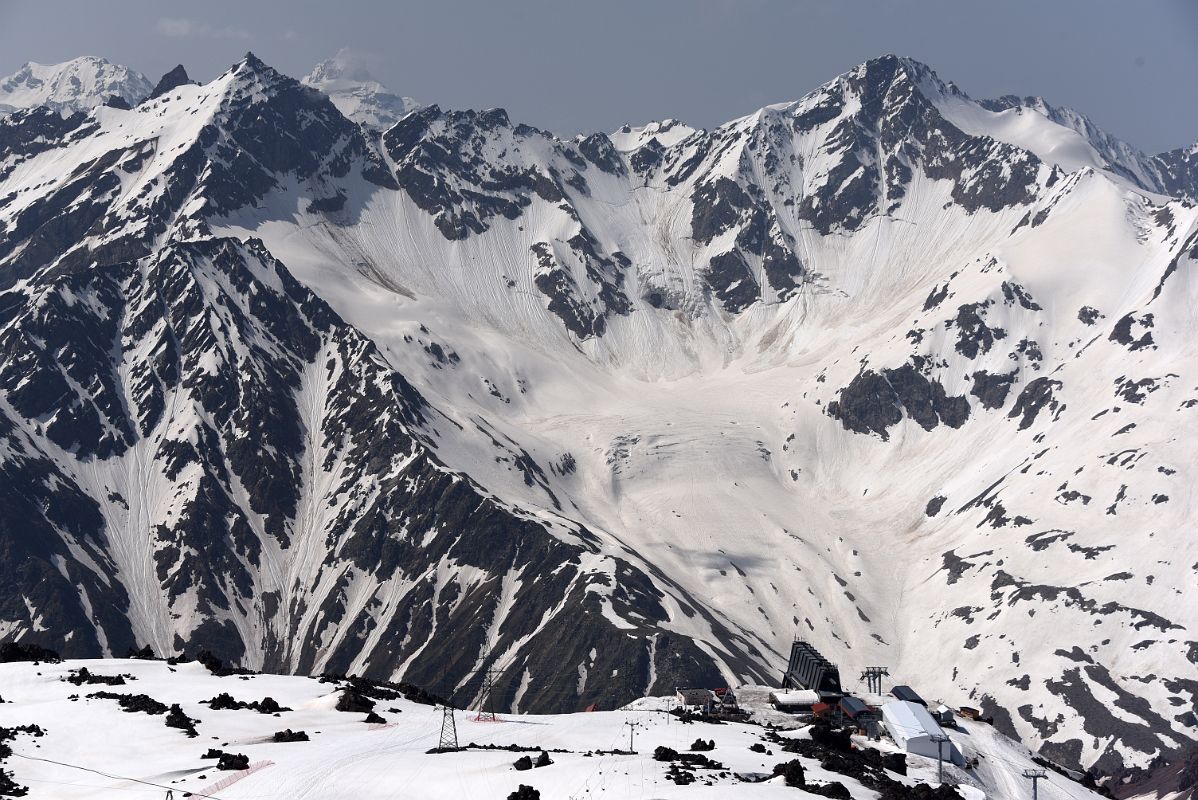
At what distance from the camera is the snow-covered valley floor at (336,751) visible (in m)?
76.9

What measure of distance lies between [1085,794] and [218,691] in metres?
83.7

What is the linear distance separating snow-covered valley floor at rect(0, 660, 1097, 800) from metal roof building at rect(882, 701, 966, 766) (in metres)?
2.32

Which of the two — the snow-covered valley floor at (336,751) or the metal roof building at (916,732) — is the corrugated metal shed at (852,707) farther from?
the snow-covered valley floor at (336,751)

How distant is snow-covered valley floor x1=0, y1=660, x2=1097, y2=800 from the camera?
252 feet

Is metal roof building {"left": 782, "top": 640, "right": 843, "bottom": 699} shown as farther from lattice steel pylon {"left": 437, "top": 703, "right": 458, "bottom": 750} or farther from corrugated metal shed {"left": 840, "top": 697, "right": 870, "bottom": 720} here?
lattice steel pylon {"left": 437, "top": 703, "right": 458, "bottom": 750}

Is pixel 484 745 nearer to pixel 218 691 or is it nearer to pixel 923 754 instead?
pixel 218 691

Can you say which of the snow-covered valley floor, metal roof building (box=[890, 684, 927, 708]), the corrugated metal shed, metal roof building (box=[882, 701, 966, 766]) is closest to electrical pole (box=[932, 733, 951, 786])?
metal roof building (box=[882, 701, 966, 766])

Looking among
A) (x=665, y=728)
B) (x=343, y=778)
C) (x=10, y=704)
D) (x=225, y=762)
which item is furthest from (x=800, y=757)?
(x=10, y=704)

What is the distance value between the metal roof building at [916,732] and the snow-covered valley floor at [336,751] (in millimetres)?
2319

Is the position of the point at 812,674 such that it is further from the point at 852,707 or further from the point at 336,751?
the point at 336,751

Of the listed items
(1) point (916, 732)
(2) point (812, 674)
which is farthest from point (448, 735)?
(2) point (812, 674)

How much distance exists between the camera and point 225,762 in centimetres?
8106

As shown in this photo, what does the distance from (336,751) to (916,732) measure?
59591 millimetres

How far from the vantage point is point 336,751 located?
87812 mm
